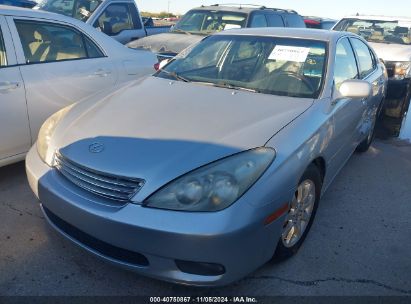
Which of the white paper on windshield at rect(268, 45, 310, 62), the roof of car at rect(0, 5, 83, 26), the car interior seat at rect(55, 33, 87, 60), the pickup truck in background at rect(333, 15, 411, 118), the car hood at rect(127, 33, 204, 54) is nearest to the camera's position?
the white paper on windshield at rect(268, 45, 310, 62)

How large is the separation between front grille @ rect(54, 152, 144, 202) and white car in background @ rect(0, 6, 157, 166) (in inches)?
55.1

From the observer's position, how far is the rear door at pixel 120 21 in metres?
7.18

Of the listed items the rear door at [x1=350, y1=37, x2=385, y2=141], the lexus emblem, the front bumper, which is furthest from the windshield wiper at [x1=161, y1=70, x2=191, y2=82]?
the rear door at [x1=350, y1=37, x2=385, y2=141]

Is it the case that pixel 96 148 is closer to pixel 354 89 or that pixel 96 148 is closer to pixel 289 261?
pixel 289 261

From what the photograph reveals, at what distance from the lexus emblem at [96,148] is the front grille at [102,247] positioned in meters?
0.46

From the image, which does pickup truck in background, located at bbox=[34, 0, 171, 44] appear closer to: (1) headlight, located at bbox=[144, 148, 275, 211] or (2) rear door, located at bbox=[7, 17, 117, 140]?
(2) rear door, located at bbox=[7, 17, 117, 140]

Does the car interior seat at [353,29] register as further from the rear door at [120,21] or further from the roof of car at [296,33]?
the roof of car at [296,33]

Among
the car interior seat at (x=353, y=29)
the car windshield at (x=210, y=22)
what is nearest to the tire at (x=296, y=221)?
the car windshield at (x=210, y=22)

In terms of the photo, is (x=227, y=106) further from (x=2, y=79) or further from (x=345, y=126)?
(x=2, y=79)

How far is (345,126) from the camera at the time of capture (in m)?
3.29

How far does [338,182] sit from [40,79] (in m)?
3.08

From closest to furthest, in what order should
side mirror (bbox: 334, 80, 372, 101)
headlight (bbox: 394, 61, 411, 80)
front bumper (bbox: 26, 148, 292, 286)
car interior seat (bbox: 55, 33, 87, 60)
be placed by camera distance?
front bumper (bbox: 26, 148, 292, 286), side mirror (bbox: 334, 80, 372, 101), car interior seat (bbox: 55, 33, 87, 60), headlight (bbox: 394, 61, 411, 80)

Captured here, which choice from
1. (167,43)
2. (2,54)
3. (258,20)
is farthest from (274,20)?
(2,54)

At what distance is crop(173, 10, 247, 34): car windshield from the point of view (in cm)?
763
